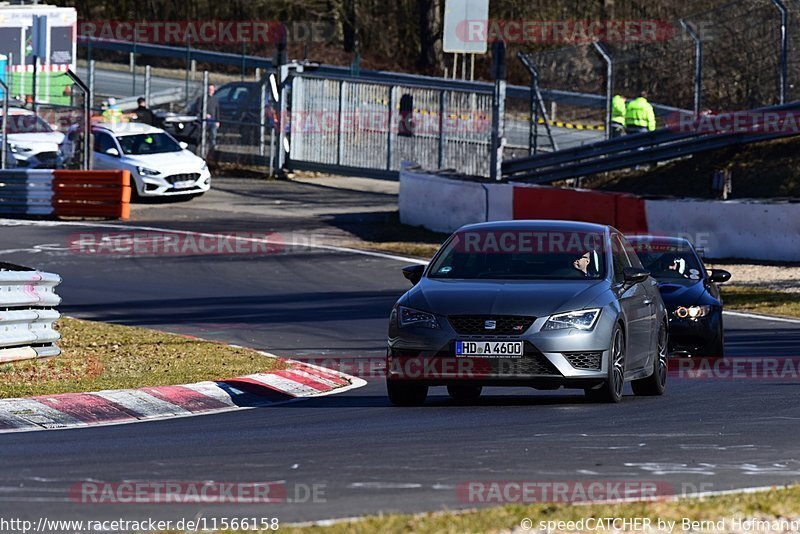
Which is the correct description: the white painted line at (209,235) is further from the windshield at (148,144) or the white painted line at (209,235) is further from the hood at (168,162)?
the windshield at (148,144)

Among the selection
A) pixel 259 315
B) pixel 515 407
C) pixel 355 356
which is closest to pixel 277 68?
pixel 259 315

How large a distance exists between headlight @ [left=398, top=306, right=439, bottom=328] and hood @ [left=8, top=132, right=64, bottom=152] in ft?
78.1

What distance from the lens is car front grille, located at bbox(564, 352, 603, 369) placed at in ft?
36.7

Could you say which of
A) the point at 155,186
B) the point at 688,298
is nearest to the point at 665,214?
the point at 688,298

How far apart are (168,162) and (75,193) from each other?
3.13 m

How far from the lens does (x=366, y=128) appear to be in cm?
3584

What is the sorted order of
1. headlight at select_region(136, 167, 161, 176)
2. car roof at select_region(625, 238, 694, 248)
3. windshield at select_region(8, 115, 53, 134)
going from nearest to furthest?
car roof at select_region(625, 238, 694, 248) < headlight at select_region(136, 167, 161, 176) < windshield at select_region(8, 115, 53, 134)

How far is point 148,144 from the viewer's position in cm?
3319

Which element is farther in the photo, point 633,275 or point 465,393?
point 465,393

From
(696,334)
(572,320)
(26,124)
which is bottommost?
(696,334)

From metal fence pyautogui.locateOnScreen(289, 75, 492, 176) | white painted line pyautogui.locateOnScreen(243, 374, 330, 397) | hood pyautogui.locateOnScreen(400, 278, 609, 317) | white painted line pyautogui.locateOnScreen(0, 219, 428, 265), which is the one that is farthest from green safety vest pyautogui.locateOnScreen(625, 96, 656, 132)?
hood pyautogui.locateOnScreen(400, 278, 609, 317)

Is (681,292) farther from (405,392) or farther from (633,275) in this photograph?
(405,392)

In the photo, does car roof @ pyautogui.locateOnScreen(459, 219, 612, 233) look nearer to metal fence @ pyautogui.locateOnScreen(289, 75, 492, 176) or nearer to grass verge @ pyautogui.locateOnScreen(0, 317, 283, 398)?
grass verge @ pyautogui.locateOnScreen(0, 317, 283, 398)

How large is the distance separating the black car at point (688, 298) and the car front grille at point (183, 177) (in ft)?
55.5
